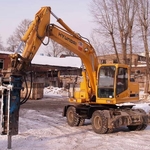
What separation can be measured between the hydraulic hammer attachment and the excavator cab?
424 cm

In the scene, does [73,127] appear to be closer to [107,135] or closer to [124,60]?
[107,135]

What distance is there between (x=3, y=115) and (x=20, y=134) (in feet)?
7.35

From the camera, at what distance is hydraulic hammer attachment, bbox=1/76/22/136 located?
7.95 metres

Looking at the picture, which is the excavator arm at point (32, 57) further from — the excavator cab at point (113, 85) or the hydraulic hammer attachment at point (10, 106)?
the excavator cab at point (113, 85)

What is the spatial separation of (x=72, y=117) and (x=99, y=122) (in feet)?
6.30


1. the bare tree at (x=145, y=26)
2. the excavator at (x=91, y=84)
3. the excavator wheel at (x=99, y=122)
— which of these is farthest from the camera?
the bare tree at (x=145, y=26)

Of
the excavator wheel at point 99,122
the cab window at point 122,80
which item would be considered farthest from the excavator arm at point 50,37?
the excavator wheel at point 99,122

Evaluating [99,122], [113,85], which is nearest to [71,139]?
[99,122]

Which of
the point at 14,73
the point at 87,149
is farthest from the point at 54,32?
the point at 87,149

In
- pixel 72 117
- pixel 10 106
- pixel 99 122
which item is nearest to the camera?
pixel 10 106

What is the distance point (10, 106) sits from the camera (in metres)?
8.00

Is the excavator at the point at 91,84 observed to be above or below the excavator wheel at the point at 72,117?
above

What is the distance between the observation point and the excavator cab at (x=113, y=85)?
1124cm

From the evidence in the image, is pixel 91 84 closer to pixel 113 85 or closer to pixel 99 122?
pixel 113 85
